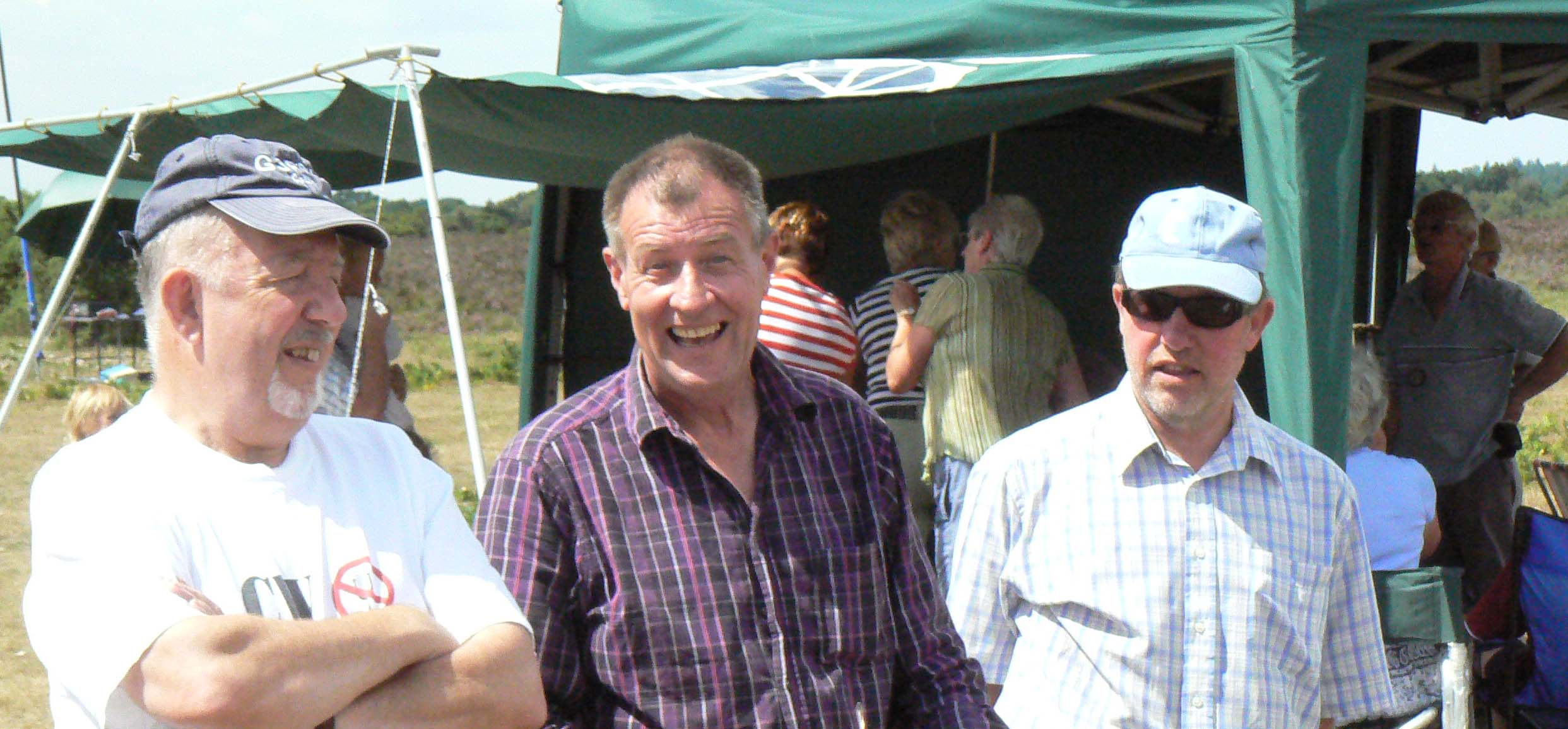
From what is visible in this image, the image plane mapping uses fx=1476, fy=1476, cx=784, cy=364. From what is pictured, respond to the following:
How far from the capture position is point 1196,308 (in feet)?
7.32

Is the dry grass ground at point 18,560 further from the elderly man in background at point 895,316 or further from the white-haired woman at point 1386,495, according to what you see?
the white-haired woman at point 1386,495

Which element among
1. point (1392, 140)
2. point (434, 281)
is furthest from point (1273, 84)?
point (434, 281)

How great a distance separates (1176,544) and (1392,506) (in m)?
1.66

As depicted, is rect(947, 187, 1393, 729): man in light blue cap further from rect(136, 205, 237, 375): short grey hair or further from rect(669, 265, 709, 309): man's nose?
rect(136, 205, 237, 375): short grey hair

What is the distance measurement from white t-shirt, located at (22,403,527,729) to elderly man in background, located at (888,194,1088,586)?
2725mm

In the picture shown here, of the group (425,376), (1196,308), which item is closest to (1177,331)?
(1196,308)

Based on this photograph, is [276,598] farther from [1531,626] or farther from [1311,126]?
[1531,626]

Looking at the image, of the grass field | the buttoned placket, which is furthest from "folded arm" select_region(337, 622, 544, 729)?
the grass field

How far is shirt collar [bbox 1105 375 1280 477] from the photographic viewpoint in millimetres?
2221

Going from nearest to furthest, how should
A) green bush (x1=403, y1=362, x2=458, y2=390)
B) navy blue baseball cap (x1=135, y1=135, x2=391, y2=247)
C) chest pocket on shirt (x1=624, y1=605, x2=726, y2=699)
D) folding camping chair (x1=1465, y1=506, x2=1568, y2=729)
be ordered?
1. navy blue baseball cap (x1=135, y1=135, x2=391, y2=247)
2. chest pocket on shirt (x1=624, y1=605, x2=726, y2=699)
3. folding camping chair (x1=1465, y1=506, x2=1568, y2=729)
4. green bush (x1=403, y1=362, x2=458, y2=390)

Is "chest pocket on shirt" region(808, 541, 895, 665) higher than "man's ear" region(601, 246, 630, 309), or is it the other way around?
"man's ear" region(601, 246, 630, 309)

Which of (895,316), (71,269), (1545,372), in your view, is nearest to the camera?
(895,316)

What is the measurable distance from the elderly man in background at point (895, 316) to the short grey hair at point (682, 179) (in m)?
2.60

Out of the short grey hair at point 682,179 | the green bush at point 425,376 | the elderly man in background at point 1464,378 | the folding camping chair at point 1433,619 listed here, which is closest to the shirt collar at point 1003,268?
the folding camping chair at point 1433,619
